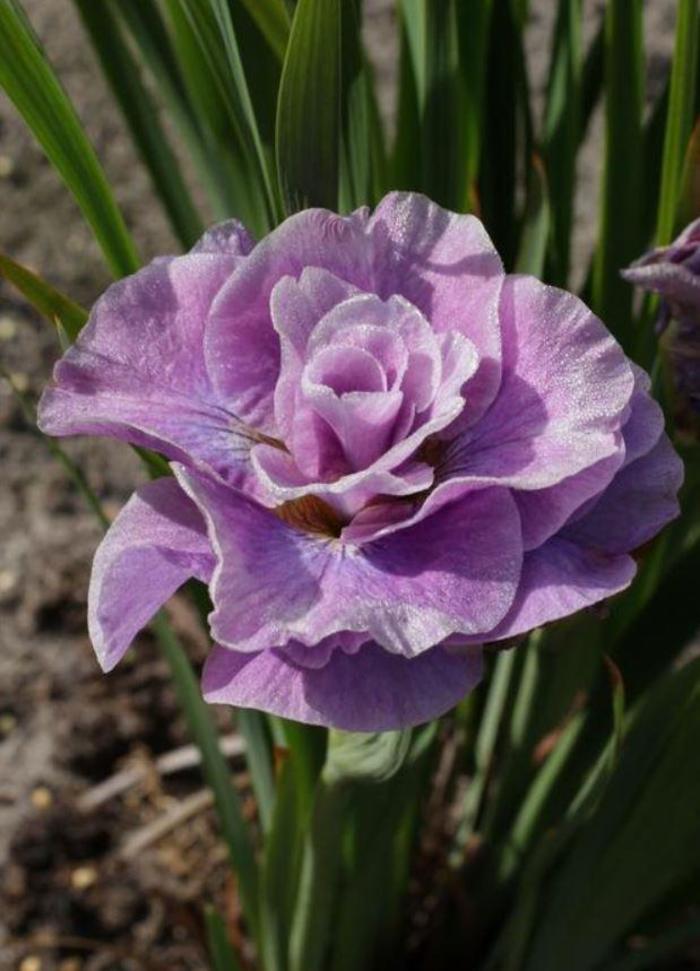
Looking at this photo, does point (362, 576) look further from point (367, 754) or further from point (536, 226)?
point (536, 226)

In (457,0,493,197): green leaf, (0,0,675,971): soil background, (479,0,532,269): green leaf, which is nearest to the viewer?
(457,0,493,197): green leaf

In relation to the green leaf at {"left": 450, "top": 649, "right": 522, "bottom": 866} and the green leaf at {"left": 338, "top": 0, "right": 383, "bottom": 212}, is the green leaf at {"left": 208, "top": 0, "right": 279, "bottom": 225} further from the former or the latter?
the green leaf at {"left": 450, "top": 649, "right": 522, "bottom": 866}

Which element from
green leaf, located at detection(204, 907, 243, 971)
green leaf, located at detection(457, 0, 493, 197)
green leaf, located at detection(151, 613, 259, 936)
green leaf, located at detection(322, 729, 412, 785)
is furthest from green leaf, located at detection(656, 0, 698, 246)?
green leaf, located at detection(204, 907, 243, 971)

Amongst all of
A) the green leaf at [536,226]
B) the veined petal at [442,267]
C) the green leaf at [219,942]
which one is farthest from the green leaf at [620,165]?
the green leaf at [219,942]

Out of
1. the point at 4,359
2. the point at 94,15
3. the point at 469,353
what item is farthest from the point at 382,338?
the point at 4,359

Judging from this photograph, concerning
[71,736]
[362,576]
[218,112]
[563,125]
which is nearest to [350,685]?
[362,576]

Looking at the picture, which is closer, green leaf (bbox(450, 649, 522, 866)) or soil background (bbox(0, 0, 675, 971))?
green leaf (bbox(450, 649, 522, 866))

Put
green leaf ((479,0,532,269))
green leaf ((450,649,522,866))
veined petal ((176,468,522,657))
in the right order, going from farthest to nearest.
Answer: green leaf ((450,649,522,866)) → green leaf ((479,0,532,269)) → veined petal ((176,468,522,657))
